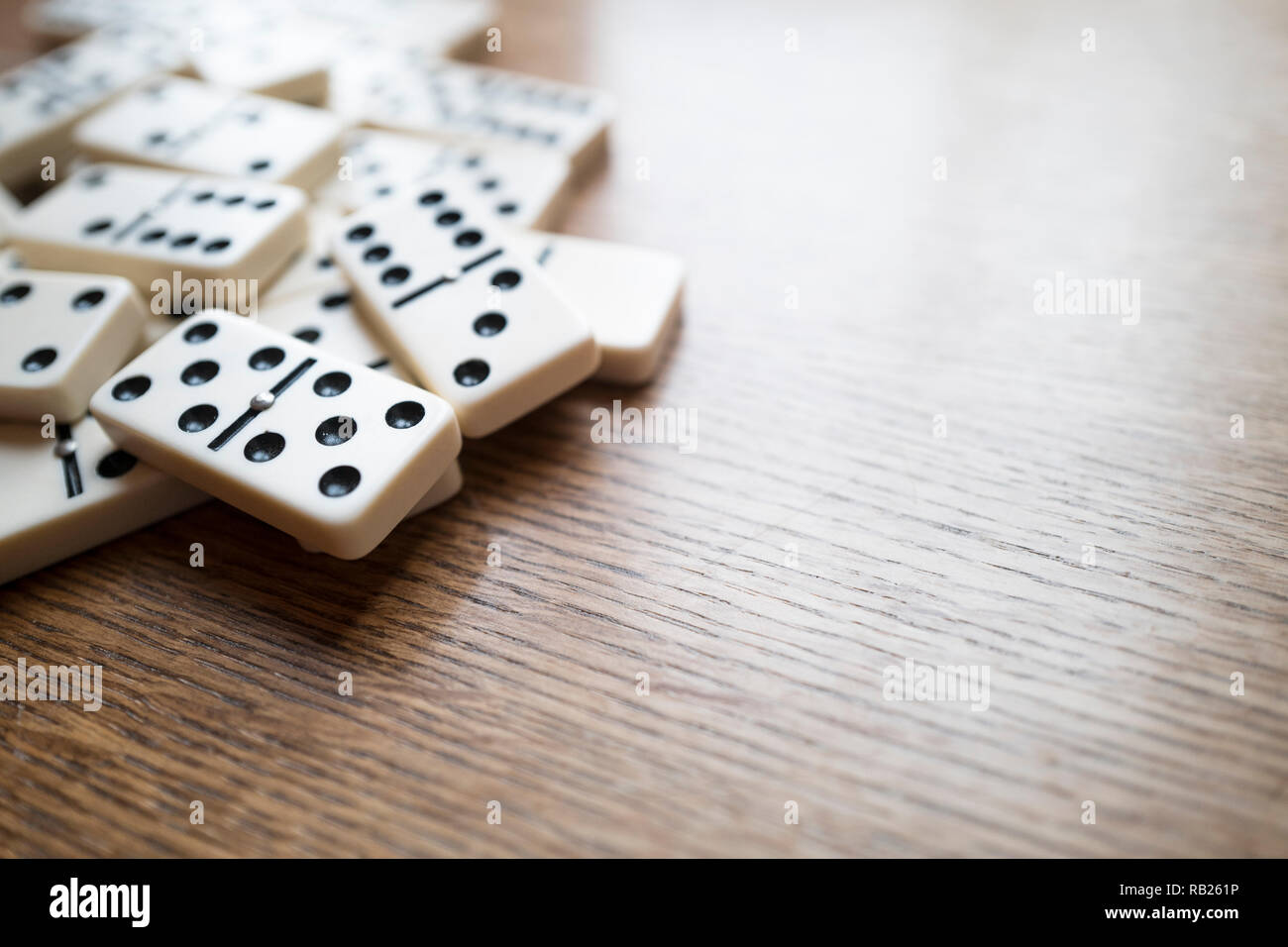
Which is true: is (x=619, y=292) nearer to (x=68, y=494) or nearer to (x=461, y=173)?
(x=461, y=173)

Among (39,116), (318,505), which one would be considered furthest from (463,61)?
(318,505)

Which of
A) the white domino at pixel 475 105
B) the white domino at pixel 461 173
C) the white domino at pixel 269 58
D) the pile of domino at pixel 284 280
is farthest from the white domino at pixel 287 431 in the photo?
the white domino at pixel 269 58

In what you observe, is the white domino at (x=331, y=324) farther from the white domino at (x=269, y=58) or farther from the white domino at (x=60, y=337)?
the white domino at (x=269, y=58)

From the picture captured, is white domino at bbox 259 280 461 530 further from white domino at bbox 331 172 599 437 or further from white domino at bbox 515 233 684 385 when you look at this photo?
white domino at bbox 515 233 684 385

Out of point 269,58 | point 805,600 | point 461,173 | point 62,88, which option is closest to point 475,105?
point 461,173

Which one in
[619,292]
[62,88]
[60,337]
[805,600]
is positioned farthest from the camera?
[62,88]

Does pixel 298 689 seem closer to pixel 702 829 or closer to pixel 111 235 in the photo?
pixel 702 829
